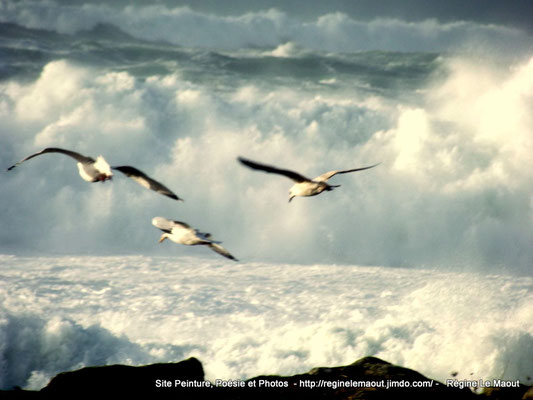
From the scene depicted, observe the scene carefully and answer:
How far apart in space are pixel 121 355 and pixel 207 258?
37.1 feet

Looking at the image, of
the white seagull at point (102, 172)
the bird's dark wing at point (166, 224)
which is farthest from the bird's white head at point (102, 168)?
the bird's dark wing at point (166, 224)

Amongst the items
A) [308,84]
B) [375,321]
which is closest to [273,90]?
[308,84]

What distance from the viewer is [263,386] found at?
709 centimetres

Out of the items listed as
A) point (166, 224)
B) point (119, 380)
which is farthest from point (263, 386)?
point (166, 224)

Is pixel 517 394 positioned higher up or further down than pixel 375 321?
higher up

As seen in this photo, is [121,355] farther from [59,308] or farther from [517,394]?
[517,394]

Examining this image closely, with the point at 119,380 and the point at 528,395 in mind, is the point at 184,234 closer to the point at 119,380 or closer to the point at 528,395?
the point at 119,380

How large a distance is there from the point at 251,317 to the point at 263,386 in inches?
465

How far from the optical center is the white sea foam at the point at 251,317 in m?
15.0

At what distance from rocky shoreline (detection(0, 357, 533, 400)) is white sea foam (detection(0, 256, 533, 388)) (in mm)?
7168

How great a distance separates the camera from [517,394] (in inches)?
296

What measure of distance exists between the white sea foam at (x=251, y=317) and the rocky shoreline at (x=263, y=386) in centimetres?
717

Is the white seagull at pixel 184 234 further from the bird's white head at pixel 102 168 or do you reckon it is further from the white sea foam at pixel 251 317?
the white sea foam at pixel 251 317

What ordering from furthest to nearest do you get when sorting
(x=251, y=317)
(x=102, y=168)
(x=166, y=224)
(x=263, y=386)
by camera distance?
(x=251, y=317)
(x=263, y=386)
(x=166, y=224)
(x=102, y=168)
